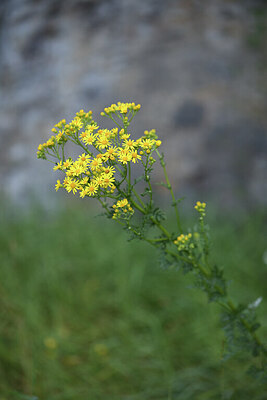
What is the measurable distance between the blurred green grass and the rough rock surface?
60cm

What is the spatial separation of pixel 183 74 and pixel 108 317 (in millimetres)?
2079

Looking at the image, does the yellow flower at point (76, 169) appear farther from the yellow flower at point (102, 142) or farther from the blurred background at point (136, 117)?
the blurred background at point (136, 117)

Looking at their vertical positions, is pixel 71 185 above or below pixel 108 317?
below

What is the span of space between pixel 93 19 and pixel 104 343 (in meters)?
2.63

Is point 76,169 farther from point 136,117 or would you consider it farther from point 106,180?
point 136,117

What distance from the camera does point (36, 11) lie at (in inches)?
137

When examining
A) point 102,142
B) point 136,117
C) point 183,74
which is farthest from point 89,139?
point 183,74

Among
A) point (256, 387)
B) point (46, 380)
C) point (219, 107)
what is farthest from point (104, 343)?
point (219, 107)

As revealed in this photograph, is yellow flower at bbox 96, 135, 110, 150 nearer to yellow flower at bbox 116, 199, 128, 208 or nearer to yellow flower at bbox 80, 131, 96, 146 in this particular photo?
yellow flower at bbox 80, 131, 96, 146

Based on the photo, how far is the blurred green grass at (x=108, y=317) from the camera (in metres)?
2.00

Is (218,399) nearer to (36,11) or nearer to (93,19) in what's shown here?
(93,19)

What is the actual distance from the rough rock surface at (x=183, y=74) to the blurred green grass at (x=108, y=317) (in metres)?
0.60

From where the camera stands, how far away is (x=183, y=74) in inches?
133

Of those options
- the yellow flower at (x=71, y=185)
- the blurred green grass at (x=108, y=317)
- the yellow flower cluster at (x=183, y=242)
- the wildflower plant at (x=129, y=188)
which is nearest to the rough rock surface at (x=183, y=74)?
the blurred green grass at (x=108, y=317)
